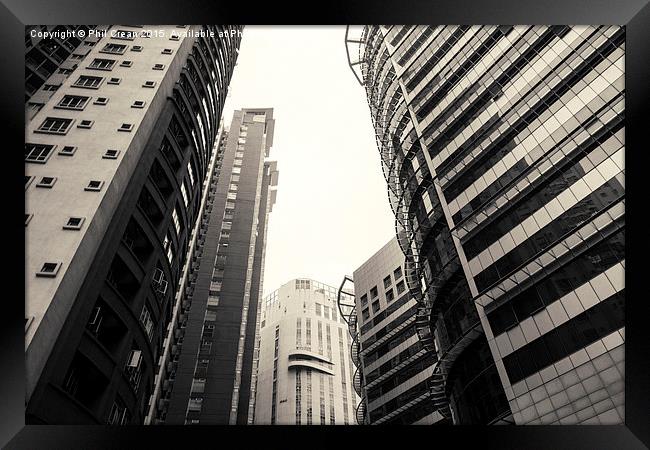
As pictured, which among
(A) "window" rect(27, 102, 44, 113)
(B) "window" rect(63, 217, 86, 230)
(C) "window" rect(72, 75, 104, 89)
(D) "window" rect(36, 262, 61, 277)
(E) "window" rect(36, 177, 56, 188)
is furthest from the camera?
(C) "window" rect(72, 75, 104, 89)

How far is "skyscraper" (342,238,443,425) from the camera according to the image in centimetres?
4578

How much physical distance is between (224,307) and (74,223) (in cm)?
4328

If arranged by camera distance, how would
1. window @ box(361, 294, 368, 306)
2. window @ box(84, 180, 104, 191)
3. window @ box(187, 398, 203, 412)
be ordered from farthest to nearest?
window @ box(361, 294, 368, 306) → window @ box(187, 398, 203, 412) → window @ box(84, 180, 104, 191)

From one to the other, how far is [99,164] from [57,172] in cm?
195

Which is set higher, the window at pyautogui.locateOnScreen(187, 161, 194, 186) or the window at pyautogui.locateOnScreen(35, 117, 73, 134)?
the window at pyautogui.locateOnScreen(187, 161, 194, 186)

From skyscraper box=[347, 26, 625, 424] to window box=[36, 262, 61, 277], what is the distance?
68.8 feet

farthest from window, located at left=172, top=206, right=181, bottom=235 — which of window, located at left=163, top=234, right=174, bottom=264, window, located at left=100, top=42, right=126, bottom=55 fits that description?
window, located at left=100, top=42, right=126, bottom=55

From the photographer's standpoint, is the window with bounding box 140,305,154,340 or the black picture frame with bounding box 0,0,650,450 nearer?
the black picture frame with bounding box 0,0,650,450

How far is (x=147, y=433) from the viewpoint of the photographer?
6.48 m

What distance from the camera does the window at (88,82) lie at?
29.3 m

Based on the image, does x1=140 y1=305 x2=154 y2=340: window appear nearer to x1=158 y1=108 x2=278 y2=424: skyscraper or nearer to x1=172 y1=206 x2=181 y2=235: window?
x1=172 y1=206 x2=181 y2=235: window

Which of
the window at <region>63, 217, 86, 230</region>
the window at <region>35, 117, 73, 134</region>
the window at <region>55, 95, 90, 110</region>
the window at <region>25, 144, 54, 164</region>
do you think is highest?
the window at <region>55, 95, 90, 110</region>

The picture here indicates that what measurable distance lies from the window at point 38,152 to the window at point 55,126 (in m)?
1.23
